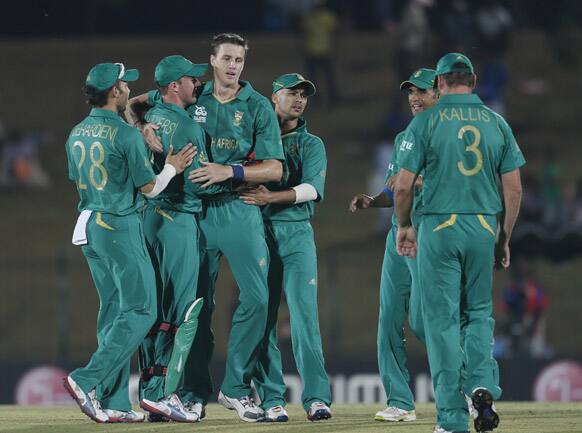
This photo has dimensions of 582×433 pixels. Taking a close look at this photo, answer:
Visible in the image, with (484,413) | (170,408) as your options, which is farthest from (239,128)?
(484,413)

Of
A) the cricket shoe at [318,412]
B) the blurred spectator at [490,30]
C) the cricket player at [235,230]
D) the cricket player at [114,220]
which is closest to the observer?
the cricket player at [114,220]

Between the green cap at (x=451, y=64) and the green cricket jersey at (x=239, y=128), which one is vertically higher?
the green cap at (x=451, y=64)

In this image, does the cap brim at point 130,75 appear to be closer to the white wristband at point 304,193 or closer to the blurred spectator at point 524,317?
the white wristband at point 304,193

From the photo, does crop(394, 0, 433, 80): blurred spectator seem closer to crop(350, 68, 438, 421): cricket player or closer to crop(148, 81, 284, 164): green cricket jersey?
crop(350, 68, 438, 421): cricket player

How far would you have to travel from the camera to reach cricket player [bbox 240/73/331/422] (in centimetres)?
940

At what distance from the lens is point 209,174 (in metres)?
8.99

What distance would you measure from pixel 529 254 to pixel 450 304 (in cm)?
1223

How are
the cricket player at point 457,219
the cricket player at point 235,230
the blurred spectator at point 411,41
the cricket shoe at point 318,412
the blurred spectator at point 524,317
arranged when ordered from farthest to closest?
the blurred spectator at point 411,41 → the blurred spectator at point 524,317 → the cricket shoe at point 318,412 → the cricket player at point 235,230 → the cricket player at point 457,219

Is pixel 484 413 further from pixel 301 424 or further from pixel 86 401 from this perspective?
pixel 86 401

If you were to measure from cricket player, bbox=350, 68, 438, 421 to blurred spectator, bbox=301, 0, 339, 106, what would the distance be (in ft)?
46.0

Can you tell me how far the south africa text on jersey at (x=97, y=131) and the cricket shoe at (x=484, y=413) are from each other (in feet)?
9.23

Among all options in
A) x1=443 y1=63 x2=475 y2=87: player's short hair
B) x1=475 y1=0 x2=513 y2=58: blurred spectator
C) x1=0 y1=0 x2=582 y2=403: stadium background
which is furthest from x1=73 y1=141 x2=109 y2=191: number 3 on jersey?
x1=475 y1=0 x2=513 y2=58: blurred spectator

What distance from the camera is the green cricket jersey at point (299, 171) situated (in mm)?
9609

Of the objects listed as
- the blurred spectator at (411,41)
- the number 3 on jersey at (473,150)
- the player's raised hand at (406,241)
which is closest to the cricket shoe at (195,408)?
the player's raised hand at (406,241)
